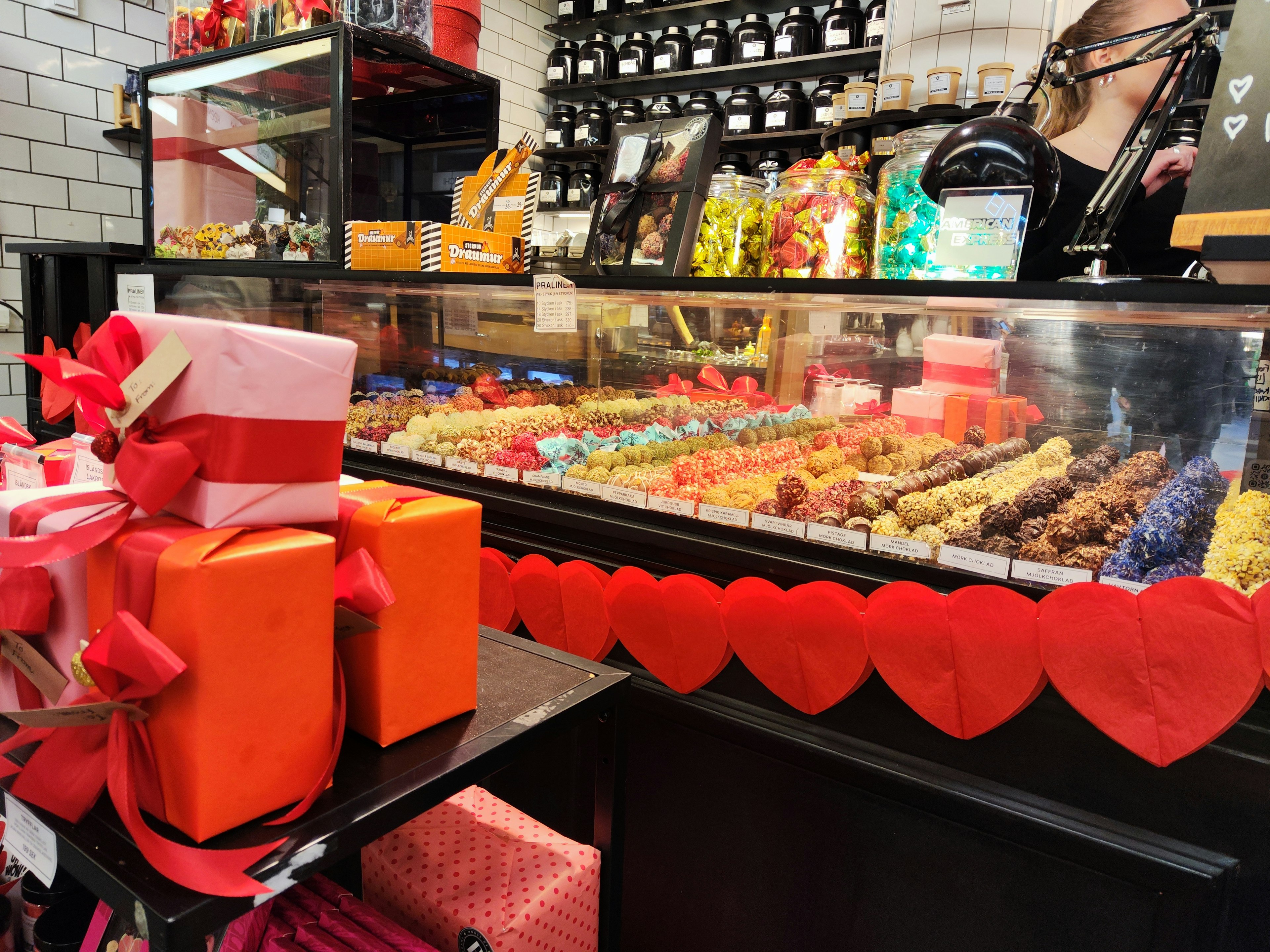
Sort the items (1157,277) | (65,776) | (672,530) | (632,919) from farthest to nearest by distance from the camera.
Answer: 1. (632,919)
2. (672,530)
3. (1157,277)
4. (65,776)

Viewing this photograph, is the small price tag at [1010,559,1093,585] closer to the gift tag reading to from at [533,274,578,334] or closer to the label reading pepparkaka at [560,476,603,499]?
the label reading pepparkaka at [560,476,603,499]

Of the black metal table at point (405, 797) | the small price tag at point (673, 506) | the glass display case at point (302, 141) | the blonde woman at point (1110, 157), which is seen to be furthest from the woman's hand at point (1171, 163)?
the glass display case at point (302, 141)

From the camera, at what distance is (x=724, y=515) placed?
5.23 ft

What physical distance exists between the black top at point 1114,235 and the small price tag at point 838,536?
57 centimetres

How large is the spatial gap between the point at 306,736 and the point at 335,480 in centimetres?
23

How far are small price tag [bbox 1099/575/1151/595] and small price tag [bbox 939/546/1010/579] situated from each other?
13 centimetres

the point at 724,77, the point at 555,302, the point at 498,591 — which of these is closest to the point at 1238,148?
the point at 555,302

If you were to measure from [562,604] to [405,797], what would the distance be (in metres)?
1.04

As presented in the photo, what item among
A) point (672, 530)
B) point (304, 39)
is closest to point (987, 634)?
point (672, 530)

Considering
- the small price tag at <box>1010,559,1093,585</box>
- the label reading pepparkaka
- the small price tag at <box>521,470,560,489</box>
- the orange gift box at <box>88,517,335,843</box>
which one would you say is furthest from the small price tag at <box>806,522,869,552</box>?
the orange gift box at <box>88,517,335,843</box>

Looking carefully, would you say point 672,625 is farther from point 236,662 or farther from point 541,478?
point 236,662

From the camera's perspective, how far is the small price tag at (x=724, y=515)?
157cm

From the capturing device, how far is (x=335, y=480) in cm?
78

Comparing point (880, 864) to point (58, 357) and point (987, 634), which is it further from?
point (58, 357)
